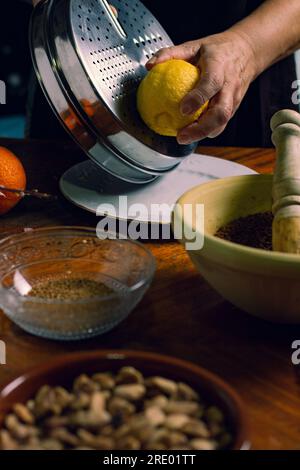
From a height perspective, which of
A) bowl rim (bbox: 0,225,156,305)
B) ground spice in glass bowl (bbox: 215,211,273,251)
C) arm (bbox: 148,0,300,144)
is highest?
arm (bbox: 148,0,300,144)

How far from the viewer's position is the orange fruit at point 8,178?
1.05 meters

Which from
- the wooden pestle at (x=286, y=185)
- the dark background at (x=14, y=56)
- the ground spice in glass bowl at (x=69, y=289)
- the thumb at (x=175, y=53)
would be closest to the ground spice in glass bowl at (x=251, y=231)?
the wooden pestle at (x=286, y=185)

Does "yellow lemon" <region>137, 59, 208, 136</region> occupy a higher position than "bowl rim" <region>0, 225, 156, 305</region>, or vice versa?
"yellow lemon" <region>137, 59, 208, 136</region>

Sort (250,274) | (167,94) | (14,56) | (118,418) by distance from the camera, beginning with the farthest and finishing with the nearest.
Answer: (14,56) < (167,94) < (250,274) < (118,418)

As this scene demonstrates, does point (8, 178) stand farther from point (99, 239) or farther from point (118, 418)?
point (118, 418)

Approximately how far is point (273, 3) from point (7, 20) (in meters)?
2.23

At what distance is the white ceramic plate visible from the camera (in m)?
1.05

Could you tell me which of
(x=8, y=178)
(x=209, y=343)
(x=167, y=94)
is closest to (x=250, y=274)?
(x=209, y=343)

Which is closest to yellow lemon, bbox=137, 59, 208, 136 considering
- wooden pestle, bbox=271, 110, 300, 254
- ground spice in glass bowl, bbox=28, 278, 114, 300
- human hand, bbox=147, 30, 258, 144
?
human hand, bbox=147, 30, 258, 144

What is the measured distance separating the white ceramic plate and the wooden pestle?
206 mm

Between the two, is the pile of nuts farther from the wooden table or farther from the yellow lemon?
the yellow lemon

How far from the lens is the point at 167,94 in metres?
0.99

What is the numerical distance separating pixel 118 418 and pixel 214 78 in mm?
650
